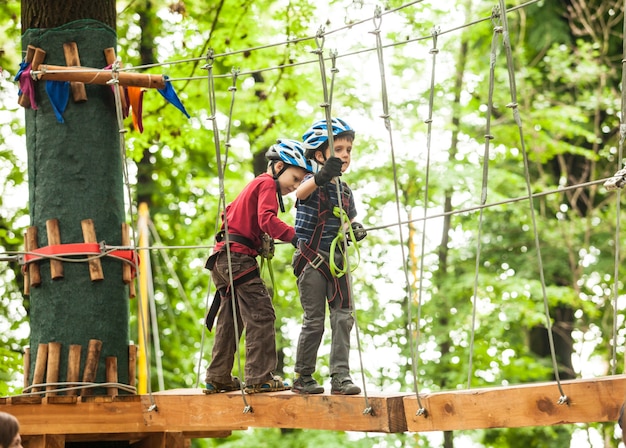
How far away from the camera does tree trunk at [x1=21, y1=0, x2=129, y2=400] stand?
4.60 meters

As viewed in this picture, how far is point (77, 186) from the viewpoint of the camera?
4.70m

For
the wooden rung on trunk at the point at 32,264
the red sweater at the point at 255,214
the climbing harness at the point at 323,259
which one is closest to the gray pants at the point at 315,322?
the climbing harness at the point at 323,259

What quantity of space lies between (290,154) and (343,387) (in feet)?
3.69

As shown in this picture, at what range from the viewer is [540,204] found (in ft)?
35.7

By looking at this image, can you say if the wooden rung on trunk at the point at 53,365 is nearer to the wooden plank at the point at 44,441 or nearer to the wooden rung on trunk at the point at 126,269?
the wooden plank at the point at 44,441

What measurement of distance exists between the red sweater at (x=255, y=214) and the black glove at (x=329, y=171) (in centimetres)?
30

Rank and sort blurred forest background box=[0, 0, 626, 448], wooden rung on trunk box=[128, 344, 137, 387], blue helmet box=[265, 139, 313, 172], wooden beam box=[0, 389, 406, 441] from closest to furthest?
wooden beam box=[0, 389, 406, 441] → blue helmet box=[265, 139, 313, 172] → wooden rung on trunk box=[128, 344, 137, 387] → blurred forest background box=[0, 0, 626, 448]

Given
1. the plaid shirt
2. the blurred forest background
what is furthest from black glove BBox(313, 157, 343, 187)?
the blurred forest background

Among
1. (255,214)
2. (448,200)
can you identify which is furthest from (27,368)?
(448,200)

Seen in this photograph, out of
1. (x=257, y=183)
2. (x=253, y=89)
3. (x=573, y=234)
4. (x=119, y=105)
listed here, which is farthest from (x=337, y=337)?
(x=573, y=234)

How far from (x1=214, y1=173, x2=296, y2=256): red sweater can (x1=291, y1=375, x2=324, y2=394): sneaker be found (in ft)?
2.12

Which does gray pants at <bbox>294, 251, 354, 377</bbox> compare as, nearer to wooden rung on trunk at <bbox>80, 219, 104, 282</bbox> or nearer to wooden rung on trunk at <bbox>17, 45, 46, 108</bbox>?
wooden rung on trunk at <bbox>80, 219, 104, 282</bbox>

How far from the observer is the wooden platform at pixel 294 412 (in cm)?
328

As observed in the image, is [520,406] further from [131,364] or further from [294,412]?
[131,364]
